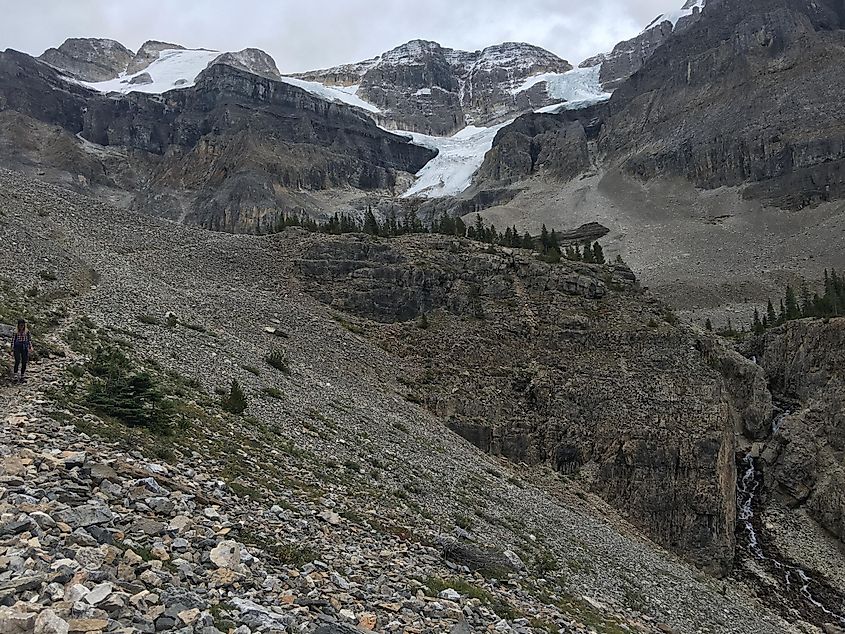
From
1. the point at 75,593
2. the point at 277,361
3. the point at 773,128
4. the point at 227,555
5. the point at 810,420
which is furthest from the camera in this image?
the point at 773,128

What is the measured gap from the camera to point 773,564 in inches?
1539

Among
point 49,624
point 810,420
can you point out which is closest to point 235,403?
point 49,624

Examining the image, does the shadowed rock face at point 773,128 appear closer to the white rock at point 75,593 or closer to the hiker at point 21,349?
the hiker at point 21,349

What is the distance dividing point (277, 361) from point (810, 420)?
45.1m

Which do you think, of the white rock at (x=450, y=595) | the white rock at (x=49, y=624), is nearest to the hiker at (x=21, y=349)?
the white rock at (x=49, y=624)

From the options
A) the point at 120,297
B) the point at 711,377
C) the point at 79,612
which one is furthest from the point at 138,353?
the point at 711,377

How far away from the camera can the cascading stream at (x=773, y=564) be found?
3562cm

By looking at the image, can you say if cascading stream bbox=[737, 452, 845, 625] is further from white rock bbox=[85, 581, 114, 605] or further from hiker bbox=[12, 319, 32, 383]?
hiker bbox=[12, 319, 32, 383]

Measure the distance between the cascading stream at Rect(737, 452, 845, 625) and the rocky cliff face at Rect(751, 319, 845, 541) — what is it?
2017mm

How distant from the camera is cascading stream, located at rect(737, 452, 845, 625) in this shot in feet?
117

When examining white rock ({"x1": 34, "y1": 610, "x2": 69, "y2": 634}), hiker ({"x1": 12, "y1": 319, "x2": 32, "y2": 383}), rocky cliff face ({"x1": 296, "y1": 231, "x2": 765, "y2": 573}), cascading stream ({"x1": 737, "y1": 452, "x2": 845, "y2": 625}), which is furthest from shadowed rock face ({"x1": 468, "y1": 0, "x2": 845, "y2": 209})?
white rock ({"x1": 34, "y1": 610, "x2": 69, "y2": 634})

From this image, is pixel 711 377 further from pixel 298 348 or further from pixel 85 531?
pixel 85 531

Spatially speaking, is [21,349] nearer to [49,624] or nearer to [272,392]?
[272,392]

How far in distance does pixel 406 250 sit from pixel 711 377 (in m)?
25.2
